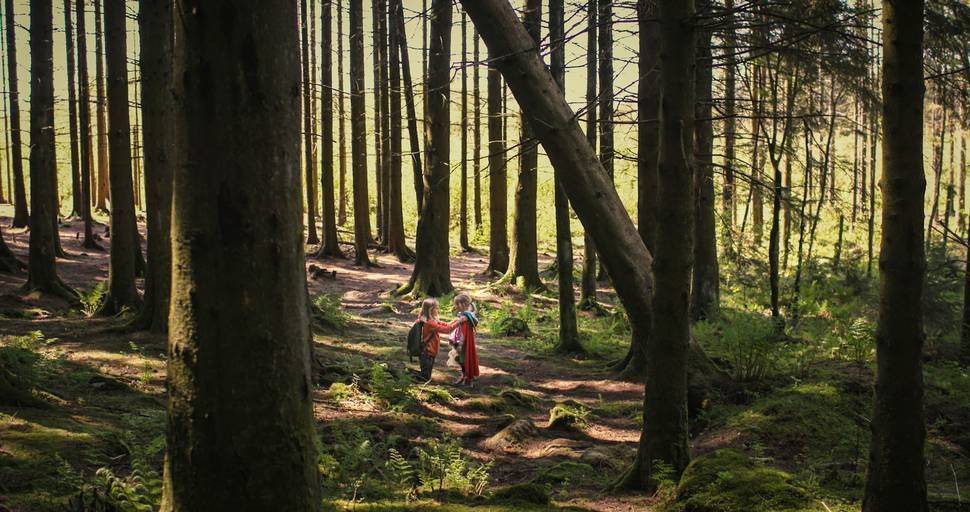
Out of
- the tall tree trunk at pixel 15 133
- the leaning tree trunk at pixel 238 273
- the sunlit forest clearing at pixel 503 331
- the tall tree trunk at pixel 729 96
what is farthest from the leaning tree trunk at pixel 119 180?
the tall tree trunk at pixel 15 133

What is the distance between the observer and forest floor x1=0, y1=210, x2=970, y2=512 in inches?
177

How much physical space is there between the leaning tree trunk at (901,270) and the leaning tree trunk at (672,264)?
1389 mm

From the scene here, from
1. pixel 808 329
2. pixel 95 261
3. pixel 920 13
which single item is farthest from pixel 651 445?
pixel 95 261

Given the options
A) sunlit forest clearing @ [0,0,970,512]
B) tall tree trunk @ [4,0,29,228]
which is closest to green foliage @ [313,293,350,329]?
sunlit forest clearing @ [0,0,970,512]

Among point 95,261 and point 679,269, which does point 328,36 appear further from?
point 679,269

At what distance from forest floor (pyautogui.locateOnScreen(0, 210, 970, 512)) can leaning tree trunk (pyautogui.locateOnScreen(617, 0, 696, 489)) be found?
0.36m

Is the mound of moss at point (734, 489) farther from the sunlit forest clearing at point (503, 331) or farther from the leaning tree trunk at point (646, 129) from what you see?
the leaning tree trunk at point (646, 129)

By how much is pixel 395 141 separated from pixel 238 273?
2353cm

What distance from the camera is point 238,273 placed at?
2811mm

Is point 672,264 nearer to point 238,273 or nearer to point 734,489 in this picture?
point 734,489

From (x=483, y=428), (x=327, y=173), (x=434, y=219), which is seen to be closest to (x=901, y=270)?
(x=483, y=428)

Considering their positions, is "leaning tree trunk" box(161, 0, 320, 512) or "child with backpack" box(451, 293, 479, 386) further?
"child with backpack" box(451, 293, 479, 386)

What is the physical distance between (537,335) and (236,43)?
11.5 metres

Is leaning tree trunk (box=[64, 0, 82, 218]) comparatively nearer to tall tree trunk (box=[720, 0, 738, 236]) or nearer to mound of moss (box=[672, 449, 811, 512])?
tall tree trunk (box=[720, 0, 738, 236])
